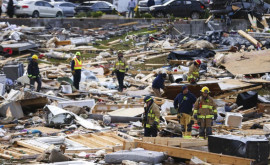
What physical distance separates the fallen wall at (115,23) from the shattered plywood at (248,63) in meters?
8.14

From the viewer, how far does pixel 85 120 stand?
52.6 ft

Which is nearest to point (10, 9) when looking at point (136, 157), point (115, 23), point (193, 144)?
point (115, 23)

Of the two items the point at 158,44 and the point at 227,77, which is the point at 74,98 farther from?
the point at 158,44

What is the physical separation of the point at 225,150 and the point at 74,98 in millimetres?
9219

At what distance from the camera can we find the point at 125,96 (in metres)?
20.2

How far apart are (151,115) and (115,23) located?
24.6 metres

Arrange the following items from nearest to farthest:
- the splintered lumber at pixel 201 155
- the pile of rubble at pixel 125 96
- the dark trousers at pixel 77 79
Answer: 1. the splintered lumber at pixel 201 155
2. the pile of rubble at pixel 125 96
3. the dark trousers at pixel 77 79

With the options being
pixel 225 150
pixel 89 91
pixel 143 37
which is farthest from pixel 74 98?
pixel 143 37

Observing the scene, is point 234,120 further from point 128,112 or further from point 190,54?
point 190,54

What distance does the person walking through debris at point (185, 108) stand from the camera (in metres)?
14.1

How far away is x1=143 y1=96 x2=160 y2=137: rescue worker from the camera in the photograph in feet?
A: 43.0

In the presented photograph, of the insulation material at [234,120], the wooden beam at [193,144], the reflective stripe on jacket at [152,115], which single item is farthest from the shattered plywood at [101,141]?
the insulation material at [234,120]

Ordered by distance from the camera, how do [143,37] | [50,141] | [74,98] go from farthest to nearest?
[143,37] < [74,98] < [50,141]

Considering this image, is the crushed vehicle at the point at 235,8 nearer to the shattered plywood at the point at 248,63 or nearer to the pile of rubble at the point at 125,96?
the pile of rubble at the point at 125,96
